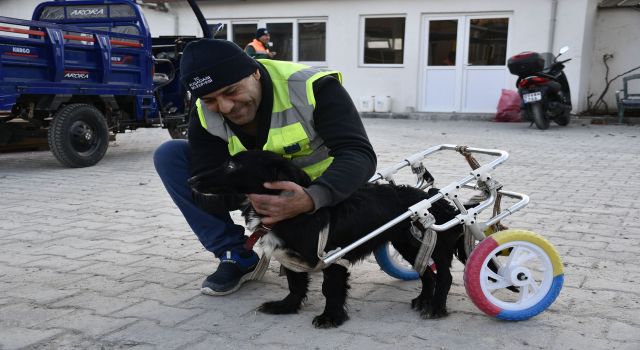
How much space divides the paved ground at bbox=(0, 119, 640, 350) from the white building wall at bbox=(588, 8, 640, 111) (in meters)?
8.88

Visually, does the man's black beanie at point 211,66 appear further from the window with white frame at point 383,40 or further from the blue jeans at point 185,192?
the window with white frame at point 383,40

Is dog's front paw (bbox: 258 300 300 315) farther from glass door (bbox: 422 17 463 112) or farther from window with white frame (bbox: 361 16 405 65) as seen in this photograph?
window with white frame (bbox: 361 16 405 65)

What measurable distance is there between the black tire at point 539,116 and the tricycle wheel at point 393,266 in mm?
9188

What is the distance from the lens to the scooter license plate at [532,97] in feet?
36.6

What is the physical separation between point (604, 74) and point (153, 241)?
12991 millimetres

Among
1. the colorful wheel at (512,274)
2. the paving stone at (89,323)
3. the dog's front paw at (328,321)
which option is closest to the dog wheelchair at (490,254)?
the colorful wheel at (512,274)

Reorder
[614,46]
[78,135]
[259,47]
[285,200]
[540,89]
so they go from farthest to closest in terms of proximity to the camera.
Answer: [614,46], [259,47], [540,89], [78,135], [285,200]

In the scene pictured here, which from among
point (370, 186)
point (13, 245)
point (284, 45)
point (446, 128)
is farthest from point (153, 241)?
point (284, 45)

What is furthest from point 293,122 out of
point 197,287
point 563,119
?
point 563,119

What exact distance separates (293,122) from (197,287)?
114 centimetres

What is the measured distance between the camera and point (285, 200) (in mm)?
2260

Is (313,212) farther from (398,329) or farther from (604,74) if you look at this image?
(604,74)

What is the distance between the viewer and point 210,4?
53.5ft

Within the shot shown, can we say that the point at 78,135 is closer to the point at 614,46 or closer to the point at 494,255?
the point at 494,255
